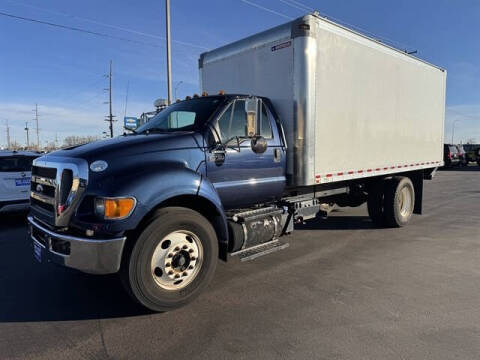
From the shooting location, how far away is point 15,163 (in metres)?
7.50

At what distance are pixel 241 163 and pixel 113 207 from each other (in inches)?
69.5

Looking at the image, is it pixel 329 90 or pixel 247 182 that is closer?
pixel 247 182

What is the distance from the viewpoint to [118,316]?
11.5ft

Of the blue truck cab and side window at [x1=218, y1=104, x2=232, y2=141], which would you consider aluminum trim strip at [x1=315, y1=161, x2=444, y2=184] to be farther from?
side window at [x1=218, y1=104, x2=232, y2=141]

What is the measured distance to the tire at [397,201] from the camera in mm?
7098

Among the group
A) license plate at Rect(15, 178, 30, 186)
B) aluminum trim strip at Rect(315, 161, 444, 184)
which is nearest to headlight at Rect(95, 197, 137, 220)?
aluminum trim strip at Rect(315, 161, 444, 184)

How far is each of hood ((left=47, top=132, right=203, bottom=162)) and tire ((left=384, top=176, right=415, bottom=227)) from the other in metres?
4.67

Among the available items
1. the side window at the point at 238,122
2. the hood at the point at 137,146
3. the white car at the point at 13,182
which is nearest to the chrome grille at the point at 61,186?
the hood at the point at 137,146

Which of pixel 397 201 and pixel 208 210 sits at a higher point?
pixel 208 210

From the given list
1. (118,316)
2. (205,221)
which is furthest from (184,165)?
(118,316)

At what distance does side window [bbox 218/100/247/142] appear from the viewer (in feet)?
14.2

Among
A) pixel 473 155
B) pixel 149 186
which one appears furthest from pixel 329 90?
pixel 473 155

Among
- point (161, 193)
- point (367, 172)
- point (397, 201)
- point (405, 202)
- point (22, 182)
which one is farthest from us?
point (405, 202)

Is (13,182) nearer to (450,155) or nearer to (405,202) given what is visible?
(405,202)
